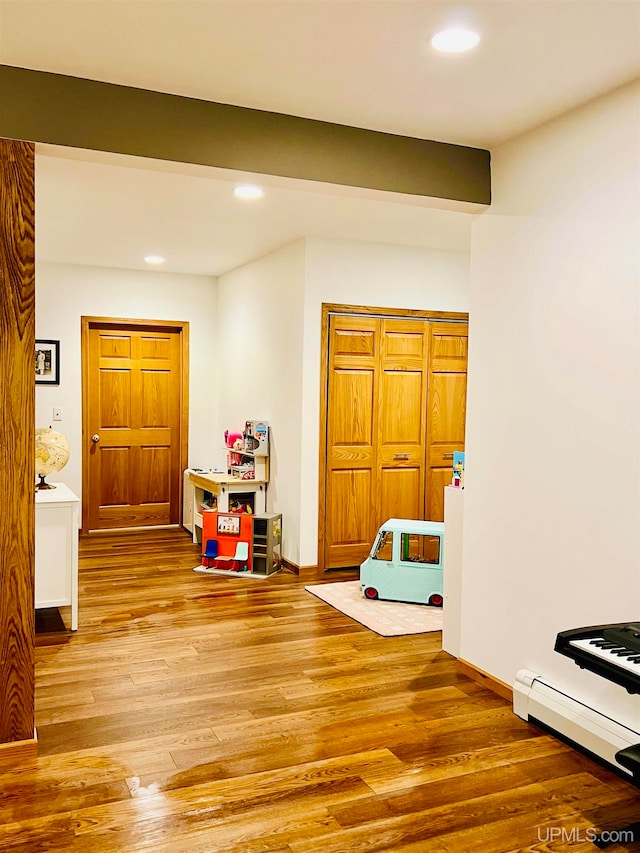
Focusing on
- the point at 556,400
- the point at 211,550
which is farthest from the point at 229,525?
the point at 556,400

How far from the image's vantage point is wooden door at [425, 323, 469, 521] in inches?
243

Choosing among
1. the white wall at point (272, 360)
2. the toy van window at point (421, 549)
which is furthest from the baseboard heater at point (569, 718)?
the white wall at point (272, 360)

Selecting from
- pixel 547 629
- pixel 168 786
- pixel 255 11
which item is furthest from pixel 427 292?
pixel 168 786

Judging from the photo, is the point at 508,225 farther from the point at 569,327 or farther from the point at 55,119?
the point at 55,119

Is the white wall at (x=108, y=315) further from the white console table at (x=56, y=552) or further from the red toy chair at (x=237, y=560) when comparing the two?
the white console table at (x=56, y=552)

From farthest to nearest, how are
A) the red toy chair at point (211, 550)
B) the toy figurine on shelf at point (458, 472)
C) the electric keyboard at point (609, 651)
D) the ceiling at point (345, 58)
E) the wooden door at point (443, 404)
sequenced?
the wooden door at point (443, 404), the red toy chair at point (211, 550), the toy figurine on shelf at point (458, 472), the ceiling at point (345, 58), the electric keyboard at point (609, 651)

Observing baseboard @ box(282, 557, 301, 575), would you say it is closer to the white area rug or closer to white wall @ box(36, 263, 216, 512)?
the white area rug

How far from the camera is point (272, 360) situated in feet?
20.4

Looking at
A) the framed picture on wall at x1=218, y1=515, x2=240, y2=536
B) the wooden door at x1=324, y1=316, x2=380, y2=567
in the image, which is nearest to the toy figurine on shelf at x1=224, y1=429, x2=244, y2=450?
the framed picture on wall at x1=218, y1=515, x2=240, y2=536

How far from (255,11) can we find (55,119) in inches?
36.2

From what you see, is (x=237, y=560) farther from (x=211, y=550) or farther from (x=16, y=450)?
(x=16, y=450)

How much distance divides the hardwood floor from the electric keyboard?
605mm

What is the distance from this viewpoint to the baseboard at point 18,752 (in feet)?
9.29

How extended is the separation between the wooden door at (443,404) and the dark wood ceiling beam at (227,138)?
8.84ft
